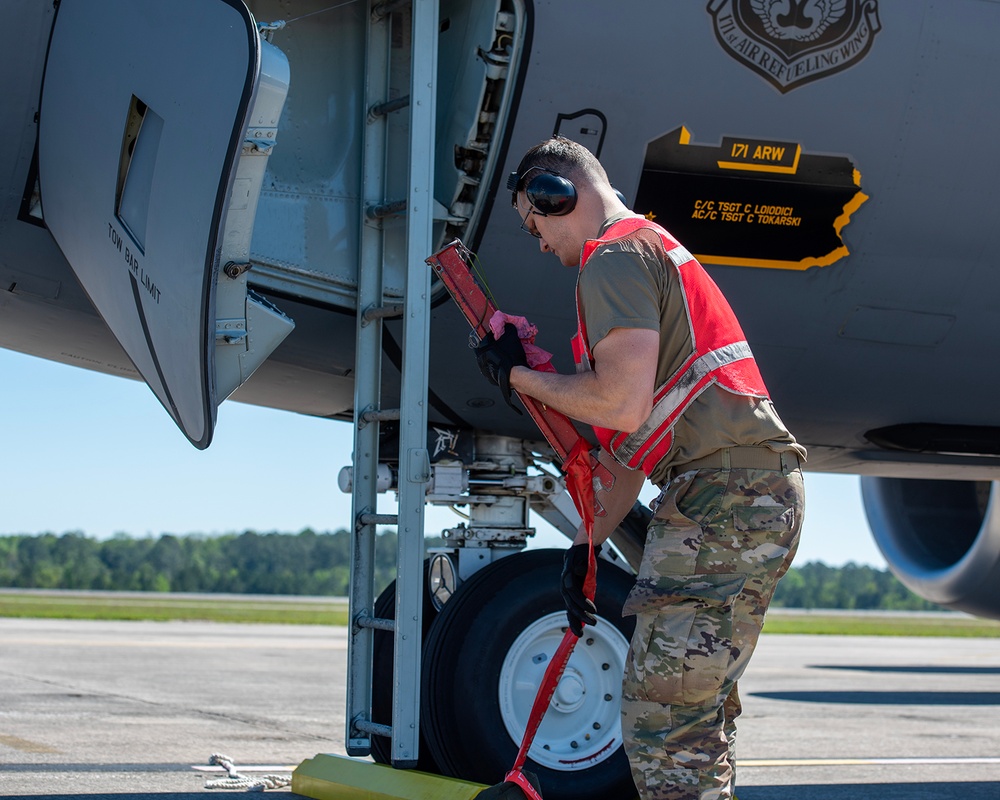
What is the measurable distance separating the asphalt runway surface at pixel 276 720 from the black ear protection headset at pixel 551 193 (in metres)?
2.91

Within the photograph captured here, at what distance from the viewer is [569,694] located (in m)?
4.45

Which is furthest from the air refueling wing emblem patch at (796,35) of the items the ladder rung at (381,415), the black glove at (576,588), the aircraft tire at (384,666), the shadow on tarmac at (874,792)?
the shadow on tarmac at (874,792)

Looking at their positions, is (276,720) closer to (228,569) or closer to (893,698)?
(893,698)

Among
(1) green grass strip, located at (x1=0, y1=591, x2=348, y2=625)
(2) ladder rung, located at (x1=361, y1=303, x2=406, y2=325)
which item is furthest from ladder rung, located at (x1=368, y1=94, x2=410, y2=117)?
(1) green grass strip, located at (x1=0, y1=591, x2=348, y2=625)

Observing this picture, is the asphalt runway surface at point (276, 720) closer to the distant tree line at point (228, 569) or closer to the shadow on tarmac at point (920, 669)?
the shadow on tarmac at point (920, 669)

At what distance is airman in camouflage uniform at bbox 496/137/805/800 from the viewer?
8.89ft

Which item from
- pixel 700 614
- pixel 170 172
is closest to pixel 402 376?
pixel 170 172

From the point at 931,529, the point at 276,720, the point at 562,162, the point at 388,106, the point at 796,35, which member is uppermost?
the point at 796,35

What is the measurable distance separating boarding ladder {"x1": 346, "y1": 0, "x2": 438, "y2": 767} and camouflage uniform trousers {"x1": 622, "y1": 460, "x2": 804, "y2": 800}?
4.54ft

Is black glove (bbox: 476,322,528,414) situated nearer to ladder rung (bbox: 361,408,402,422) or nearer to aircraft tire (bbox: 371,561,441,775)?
ladder rung (bbox: 361,408,402,422)

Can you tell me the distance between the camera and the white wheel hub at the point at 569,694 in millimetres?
4402

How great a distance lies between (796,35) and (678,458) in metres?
2.24

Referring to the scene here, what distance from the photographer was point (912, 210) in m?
4.63

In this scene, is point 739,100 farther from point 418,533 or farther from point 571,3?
Answer: point 418,533
